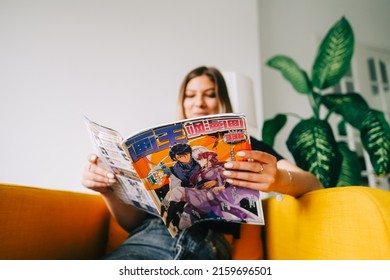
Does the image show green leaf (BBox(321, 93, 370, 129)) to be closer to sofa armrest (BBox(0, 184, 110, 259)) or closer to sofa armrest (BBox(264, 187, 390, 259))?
sofa armrest (BBox(264, 187, 390, 259))

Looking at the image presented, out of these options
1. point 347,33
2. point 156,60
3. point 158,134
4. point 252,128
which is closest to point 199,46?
point 156,60

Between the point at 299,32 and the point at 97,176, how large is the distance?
1.93 metres

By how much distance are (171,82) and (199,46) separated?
0.29m

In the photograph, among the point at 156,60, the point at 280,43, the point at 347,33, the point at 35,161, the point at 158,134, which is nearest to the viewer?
the point at 158,134

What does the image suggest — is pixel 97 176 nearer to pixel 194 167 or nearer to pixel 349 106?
pixel 194 167

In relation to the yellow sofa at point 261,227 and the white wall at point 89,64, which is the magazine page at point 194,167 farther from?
the white wall at point 89,64

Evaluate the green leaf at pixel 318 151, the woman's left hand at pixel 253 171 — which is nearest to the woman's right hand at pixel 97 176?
the woman's left hand at pixel 253 171

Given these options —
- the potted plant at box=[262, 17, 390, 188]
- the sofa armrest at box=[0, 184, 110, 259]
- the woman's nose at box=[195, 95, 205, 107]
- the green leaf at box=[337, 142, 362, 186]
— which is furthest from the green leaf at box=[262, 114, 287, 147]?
the sofa armrest at box=[0, 184, 110, 259]

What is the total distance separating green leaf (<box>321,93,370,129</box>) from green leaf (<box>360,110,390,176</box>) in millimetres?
41

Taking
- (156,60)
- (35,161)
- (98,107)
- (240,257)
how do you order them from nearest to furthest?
(240,257) → (35,161) → (98,107) → (156,60)

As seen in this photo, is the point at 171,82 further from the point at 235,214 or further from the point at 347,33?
the point at 235,214

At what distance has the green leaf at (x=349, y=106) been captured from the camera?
995 mm

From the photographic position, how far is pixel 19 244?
0.54 metres

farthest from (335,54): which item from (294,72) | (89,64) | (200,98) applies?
(89,64)
